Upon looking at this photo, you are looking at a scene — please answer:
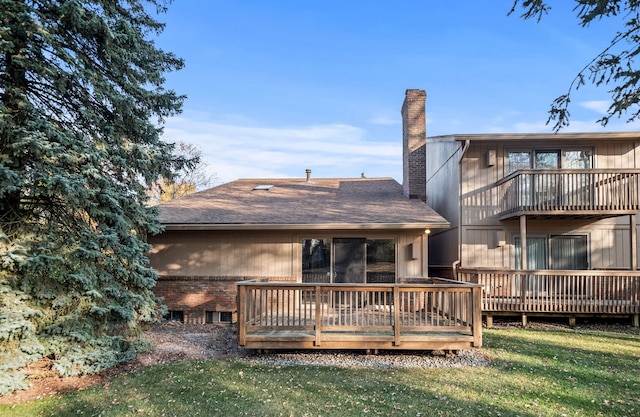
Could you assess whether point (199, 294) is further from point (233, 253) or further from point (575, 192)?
point (575, 192)

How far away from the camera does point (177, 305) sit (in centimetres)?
999

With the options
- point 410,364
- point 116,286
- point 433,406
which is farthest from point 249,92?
point 433,406

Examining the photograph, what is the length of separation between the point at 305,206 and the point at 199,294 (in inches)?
154

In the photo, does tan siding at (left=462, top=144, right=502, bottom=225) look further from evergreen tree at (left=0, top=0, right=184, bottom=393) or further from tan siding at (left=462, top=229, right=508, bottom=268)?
evergreen tree at (left=0, top=0, right=184, bottom=393)

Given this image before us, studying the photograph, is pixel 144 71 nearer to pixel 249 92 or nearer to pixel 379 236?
pixel 379 236

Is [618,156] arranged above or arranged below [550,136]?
below

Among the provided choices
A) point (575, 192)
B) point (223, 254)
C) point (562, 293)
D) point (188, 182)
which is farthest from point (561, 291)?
point (188, 182)

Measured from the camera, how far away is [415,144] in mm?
12133

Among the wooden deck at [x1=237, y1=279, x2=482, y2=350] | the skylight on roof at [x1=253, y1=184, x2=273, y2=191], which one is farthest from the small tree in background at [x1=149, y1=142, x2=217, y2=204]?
the wooden deck at [x1=237, y1=279, x2=482, y2=350]

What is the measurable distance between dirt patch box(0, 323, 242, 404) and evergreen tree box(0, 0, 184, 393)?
19cm

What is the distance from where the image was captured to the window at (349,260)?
32.4 feet

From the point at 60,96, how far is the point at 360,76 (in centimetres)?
1375

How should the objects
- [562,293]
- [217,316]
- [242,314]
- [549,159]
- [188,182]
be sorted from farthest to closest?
[188,182] → [549,159] → [217,316] → [562,293] → [242,314]

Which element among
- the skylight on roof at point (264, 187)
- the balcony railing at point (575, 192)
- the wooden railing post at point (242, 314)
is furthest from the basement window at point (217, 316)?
the balcony railing at point (575, 192)
